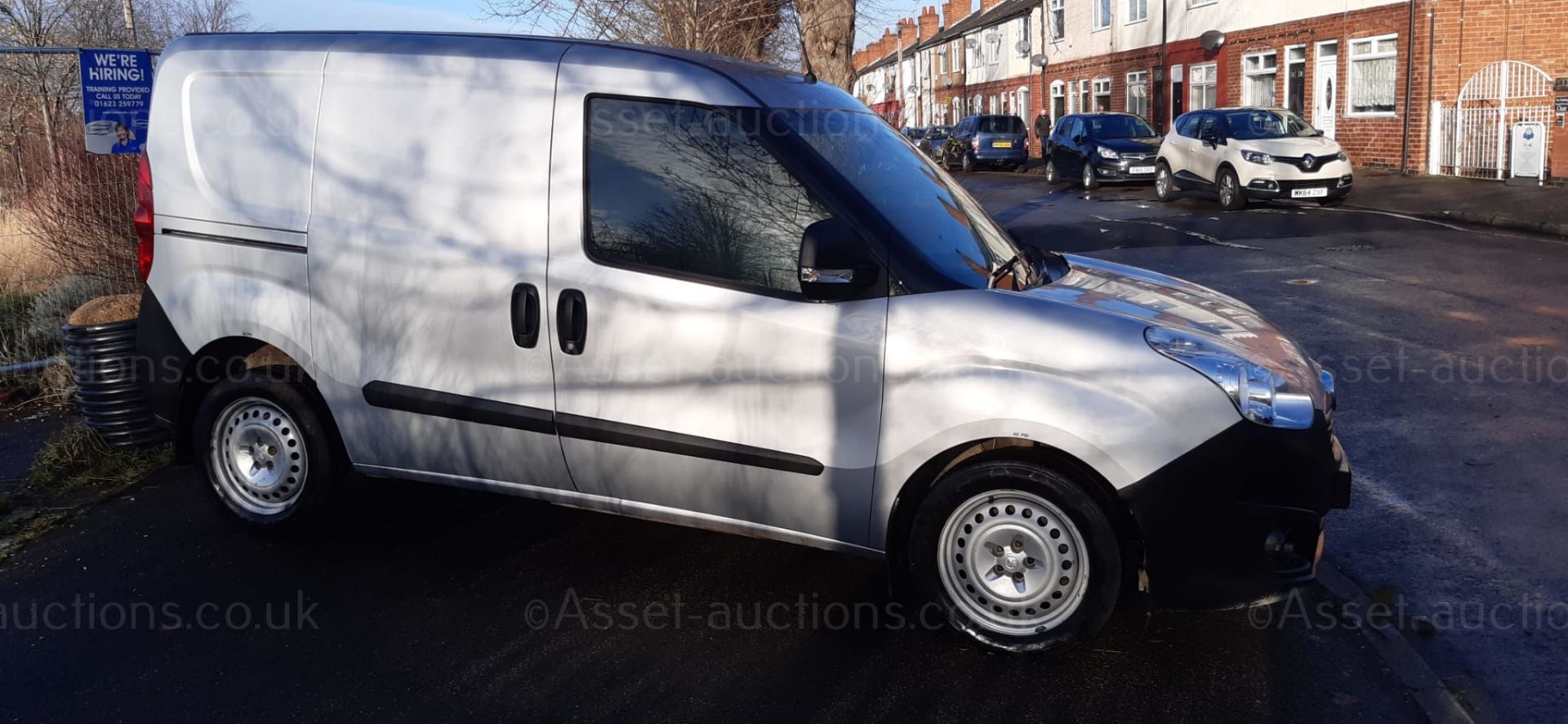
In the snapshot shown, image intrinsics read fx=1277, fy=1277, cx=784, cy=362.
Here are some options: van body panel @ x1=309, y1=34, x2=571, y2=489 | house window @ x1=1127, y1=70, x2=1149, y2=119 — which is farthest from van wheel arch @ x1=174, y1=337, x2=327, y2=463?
house window @ x1=1127, y1=70, x2=1149, y2=119

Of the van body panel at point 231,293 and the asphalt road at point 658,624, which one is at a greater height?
the van body panel at point 231,293

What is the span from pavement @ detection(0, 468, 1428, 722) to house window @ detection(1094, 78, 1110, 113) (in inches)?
1564

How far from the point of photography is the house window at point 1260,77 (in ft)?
103

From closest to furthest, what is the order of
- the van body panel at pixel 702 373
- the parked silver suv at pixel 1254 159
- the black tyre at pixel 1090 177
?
the van body panel at pixel 702 373 < the parked silver suv at pixel 1254 159 < the black tyre at pixel 1090 177

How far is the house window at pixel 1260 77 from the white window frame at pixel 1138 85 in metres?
5.75

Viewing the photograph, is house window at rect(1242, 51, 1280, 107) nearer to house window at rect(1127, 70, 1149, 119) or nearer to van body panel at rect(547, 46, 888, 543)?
house window at rect(1127, 70, 1149, 119)

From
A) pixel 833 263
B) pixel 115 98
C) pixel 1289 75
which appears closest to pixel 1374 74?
pixel 1289 75

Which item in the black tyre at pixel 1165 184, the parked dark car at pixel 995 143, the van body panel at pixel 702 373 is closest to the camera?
the van body panel at pixel 702 373

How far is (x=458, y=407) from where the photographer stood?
16.2ft

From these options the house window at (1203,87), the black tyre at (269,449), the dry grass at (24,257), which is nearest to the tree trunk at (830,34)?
the dry grass at (24,257)

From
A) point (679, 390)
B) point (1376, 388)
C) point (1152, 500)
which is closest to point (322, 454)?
point (679, 390)

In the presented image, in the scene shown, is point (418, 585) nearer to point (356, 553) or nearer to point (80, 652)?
point (356, 553)

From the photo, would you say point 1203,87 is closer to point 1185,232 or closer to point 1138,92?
point 1138,92

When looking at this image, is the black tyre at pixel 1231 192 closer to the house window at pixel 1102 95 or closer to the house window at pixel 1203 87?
the house window at pixel 1203 87
